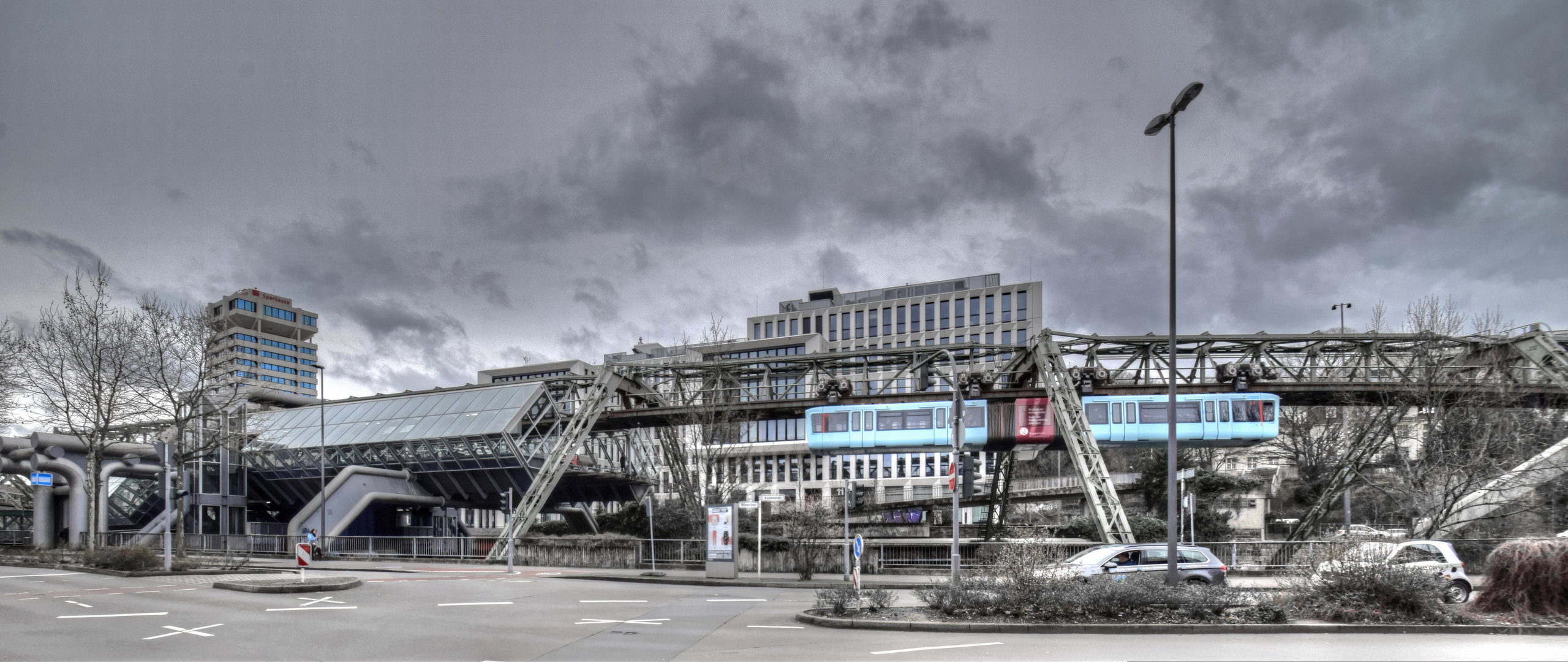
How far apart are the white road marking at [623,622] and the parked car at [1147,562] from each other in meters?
9.52

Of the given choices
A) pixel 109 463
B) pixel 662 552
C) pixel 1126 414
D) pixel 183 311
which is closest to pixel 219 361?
pixel 183 311

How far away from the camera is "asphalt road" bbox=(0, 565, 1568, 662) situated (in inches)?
504

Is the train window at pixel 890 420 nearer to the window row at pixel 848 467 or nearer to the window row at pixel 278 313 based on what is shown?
the window row at pixel 848 467

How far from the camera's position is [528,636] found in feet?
49.6

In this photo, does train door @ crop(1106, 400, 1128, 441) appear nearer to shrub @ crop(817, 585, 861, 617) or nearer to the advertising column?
the advertising column

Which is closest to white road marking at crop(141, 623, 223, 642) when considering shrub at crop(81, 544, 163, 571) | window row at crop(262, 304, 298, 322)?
shrub at crop(81, 544, 163, 571)

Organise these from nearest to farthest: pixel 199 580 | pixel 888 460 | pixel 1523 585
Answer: pixel 1523 585, pixel 199 580, pixel 888 460

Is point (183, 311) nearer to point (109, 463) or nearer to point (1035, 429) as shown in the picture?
point (109, 463)

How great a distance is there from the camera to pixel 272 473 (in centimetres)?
5606

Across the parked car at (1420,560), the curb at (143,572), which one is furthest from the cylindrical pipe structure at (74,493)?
the parked car at (1420,560)

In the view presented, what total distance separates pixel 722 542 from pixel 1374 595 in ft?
56.1

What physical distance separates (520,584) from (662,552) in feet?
26.1

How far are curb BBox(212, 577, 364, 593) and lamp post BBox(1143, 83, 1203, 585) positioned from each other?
19.1 meters

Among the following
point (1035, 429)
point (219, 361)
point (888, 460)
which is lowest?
point (888, 460)
